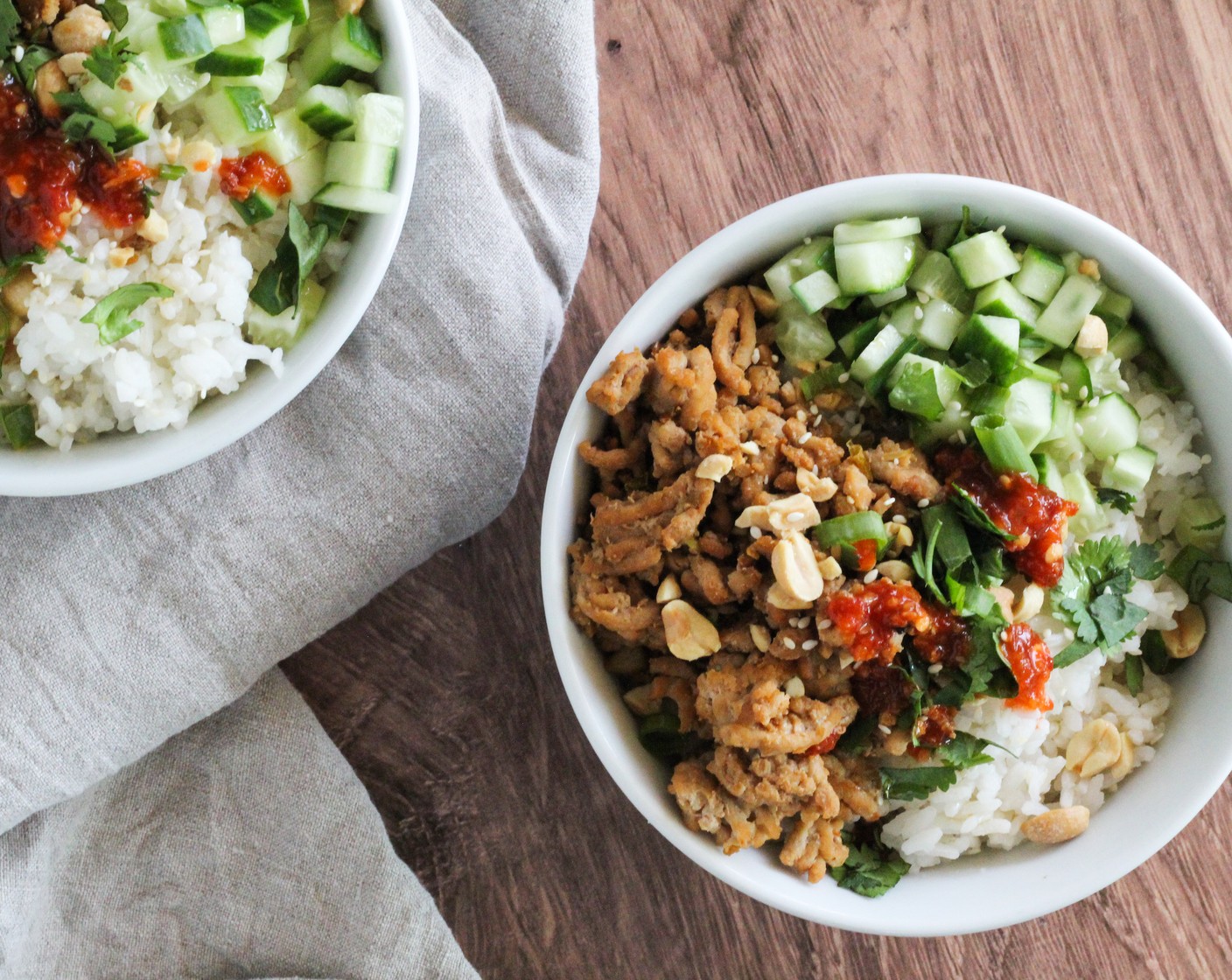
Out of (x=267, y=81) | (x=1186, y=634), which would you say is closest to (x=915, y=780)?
(x=1186, y=634)

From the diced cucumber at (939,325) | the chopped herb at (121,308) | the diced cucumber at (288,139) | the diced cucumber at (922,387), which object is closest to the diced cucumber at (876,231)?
the diced cucumber at (939,325)

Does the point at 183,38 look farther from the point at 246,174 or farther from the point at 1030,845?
the point at 1030,845

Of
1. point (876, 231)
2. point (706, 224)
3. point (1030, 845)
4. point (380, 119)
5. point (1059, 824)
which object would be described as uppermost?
point (380, 119)

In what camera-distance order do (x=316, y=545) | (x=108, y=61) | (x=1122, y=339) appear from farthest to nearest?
(x=316, y=545)
(x=1122, y=339)
(x=108, y=61)

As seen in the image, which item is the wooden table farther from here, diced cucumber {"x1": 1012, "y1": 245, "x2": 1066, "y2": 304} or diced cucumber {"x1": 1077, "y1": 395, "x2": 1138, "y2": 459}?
diced cucumber {"x1": 1077, "y1": 395, "x2": 1138, "y2": 459}

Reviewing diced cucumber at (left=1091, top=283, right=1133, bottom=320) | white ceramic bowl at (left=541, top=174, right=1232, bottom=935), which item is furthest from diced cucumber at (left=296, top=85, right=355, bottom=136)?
diced cucumber at (left=1091, top=283, right=1133, bottom=320)

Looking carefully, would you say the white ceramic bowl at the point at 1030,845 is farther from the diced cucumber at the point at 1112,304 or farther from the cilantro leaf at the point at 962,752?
the cilantro leaf at the point at 962,752
